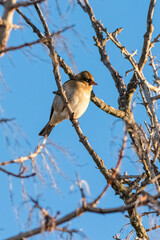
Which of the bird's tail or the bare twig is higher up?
the bird's tail

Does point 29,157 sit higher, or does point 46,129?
point 46,129

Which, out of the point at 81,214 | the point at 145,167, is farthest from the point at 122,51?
the point at 81,214

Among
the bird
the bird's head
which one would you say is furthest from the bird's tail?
the bird's head

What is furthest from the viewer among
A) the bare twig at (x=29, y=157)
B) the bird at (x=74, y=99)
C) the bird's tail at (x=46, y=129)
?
the bird's tail at (x=46, y=129)

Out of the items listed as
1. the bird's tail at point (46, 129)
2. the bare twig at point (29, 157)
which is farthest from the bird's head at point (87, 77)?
the bare twig at point (29, 157)

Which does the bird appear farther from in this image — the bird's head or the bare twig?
the bare twig

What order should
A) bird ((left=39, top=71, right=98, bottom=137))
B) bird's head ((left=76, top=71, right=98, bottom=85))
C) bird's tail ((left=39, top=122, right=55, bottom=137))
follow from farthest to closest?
bird's tail ((left=39, top=122, right=55, bottom=137)) < bird's head ((left=76, top=71, right=98, bottom=85)) < bird ((left=39, top=71, right=98, bottom=137))

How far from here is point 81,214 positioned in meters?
2.48

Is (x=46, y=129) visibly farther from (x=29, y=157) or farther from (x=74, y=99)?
(x=29, y=157)

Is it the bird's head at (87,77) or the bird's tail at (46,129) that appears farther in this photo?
the bird's tail at (46,129)

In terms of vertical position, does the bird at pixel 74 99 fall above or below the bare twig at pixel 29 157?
above

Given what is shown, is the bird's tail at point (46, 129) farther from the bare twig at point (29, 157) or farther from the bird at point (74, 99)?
the bare twig at point (29, 157)

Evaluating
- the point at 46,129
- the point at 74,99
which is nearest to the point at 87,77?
the point at 74,99

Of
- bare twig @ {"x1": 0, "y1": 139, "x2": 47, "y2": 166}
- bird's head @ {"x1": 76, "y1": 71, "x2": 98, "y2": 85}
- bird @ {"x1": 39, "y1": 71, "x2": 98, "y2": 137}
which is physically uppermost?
bird's head @ {"x1": 76, "y1": 71, "x2": 98, "y2": 85}
